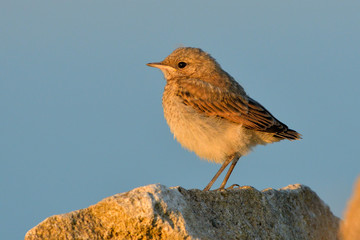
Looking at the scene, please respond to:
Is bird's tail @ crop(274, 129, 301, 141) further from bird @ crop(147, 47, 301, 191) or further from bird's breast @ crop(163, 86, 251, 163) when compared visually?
bird's breast @ crop(163, 86, 251, 163)

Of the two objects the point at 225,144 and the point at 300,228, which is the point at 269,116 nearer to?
the point at 225,144

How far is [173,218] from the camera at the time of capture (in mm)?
4402

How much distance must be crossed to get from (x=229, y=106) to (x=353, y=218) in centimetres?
468

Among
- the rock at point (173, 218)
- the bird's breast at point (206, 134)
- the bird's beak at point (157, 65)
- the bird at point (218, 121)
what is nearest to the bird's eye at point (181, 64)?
the bird's beak at point (157, 65)

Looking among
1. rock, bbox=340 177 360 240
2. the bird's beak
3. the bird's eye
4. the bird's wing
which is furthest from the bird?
rock, bbox=340 177 360 240

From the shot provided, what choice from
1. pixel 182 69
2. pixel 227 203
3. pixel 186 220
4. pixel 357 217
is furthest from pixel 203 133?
pixel 357 217

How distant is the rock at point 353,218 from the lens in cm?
341

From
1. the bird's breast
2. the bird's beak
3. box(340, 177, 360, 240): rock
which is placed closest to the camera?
box(340, 177, 360, 240): rock

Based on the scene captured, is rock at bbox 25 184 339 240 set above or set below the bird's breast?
below

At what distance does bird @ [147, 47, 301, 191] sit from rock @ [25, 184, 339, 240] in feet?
6.83

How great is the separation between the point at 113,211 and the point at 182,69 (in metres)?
4.99

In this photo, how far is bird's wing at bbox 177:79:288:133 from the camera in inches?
312

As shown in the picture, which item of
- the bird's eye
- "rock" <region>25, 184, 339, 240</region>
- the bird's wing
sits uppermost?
the bird's eye

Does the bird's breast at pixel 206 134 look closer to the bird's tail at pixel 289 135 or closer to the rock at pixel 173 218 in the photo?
the bird's tail at pixel 289 135
